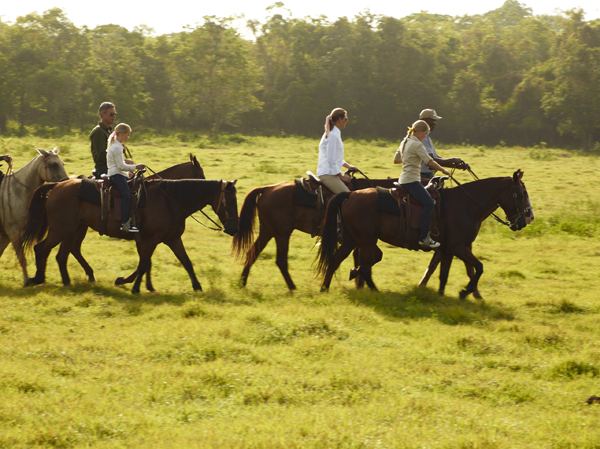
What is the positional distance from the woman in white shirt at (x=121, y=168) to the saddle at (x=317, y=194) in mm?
2625

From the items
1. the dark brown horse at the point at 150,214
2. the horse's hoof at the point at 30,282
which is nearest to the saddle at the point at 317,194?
the dark brown horse at the point at 150,214

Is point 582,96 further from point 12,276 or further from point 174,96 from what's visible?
point 12,276

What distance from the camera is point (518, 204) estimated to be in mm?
9047

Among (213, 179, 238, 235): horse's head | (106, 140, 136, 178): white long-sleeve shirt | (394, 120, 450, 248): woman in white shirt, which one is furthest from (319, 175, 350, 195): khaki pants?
(106, 140, 136, 178): white long-sleeve shirt

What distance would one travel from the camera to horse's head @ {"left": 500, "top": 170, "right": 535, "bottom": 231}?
9031mm

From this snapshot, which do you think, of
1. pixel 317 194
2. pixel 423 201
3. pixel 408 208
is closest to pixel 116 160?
pixel 317 194

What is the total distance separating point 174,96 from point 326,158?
43.6m

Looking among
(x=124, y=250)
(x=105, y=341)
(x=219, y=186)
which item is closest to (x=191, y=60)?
(x=124, y=250)

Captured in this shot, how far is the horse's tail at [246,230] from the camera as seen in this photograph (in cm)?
959

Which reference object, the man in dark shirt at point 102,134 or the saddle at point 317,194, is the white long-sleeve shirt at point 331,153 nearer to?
the saddle at point 317,194

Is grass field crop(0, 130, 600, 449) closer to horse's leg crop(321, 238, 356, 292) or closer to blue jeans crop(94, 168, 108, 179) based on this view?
horse's leg crop(321, 238, 356, 292)

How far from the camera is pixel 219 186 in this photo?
945cm

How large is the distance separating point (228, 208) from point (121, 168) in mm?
1683

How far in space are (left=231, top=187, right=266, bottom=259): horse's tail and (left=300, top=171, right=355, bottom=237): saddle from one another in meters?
0.89
